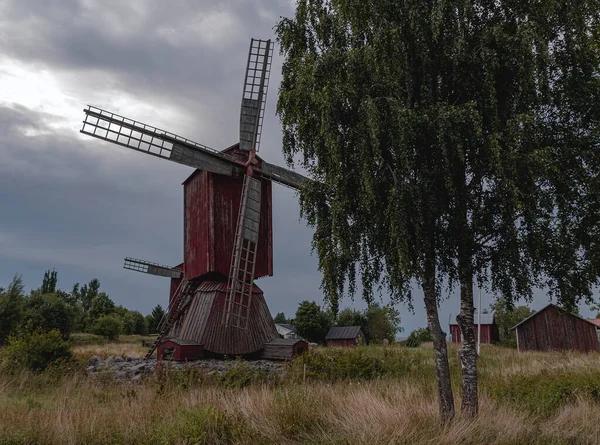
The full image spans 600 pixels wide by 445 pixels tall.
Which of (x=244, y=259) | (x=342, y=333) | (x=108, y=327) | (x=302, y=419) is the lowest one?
(x=302, y=419)

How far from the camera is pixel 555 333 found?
120ft

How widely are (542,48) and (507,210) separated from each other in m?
3.51

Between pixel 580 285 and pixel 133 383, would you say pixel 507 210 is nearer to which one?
pixel 580 285

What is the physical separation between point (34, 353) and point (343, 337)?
38.3 m

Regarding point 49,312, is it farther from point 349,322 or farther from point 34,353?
point 349,322

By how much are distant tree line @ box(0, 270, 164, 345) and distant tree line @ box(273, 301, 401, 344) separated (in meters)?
19.5

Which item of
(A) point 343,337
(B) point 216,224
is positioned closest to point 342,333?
(A) point 343,337

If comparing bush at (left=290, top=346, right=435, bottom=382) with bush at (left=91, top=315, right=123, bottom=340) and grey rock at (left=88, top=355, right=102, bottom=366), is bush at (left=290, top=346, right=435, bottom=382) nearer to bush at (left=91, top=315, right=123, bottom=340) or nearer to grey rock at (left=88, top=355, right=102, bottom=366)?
grey rock at (left=88, top=355, right=102, bottom=366)

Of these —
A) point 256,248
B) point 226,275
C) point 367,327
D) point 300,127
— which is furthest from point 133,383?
point 367,327

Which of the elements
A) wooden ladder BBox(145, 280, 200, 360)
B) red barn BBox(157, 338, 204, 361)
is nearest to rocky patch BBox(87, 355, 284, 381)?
red barn BBox(157, 338, 204, 361)

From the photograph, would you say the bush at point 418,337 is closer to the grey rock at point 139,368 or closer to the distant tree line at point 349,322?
the distant tree line at point 349,322

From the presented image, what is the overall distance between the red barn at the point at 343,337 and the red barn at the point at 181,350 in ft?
115

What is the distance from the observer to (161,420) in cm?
844

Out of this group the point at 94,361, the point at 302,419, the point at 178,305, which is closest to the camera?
the point at 302,419
